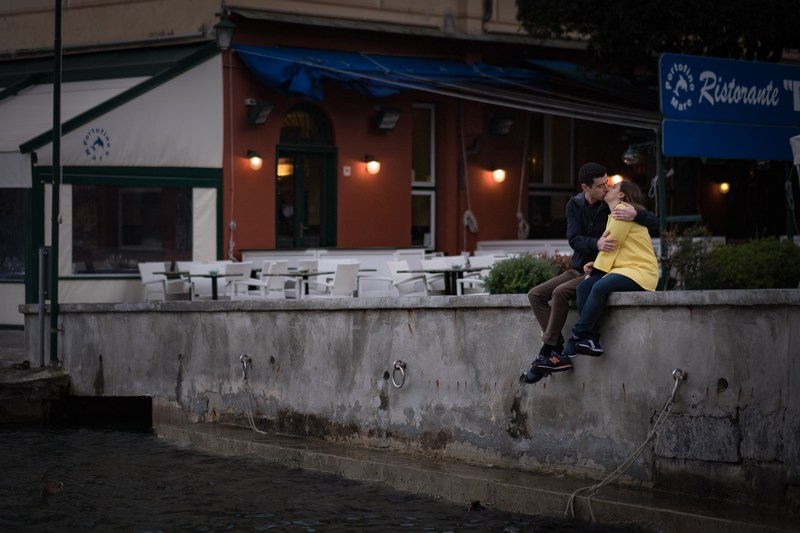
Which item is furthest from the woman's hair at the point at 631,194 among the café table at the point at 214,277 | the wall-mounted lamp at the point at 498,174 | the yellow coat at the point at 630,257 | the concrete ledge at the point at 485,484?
the wall-mounted lamp at the point at 498,174

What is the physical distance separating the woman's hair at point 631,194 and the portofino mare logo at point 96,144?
41.2ft

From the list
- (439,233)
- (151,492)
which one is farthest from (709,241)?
(439,233)

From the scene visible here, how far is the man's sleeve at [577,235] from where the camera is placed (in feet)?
30.8

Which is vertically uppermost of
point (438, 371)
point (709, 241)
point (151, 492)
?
point (709, 241)

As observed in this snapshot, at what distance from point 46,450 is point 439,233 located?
1286 centimetres

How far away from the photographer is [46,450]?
12680 mm

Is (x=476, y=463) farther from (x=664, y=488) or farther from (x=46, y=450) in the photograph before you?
(x=46, y=450)

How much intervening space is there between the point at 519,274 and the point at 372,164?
10271 millimetres

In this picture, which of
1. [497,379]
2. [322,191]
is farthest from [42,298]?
[322,191]

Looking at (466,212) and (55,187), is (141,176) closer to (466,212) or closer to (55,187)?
(55,187)

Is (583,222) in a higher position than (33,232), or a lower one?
lower

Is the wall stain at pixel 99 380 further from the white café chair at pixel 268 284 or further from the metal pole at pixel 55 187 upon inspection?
the white café chair at pixel 268 284

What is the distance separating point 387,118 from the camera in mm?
23094

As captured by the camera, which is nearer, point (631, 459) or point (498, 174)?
point (631, 459)
